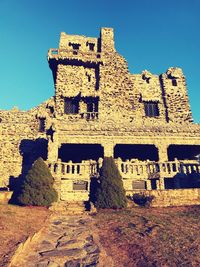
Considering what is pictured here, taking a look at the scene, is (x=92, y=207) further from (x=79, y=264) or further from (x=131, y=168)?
(x=79, y=264)

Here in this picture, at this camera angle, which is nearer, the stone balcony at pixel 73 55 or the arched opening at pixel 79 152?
the arched opening at pixel 79 152

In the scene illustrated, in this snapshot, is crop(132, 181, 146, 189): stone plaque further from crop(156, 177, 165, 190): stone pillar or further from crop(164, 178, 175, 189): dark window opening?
crop(164, 178, 175, 189): dark window opening

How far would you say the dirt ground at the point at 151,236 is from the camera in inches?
368

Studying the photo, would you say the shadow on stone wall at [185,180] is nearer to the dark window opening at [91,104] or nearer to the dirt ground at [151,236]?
the dirt ground at [151,236]

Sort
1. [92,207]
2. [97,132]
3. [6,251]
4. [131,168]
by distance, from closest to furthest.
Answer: [6,251], [92,207], [131,168], [97,132]

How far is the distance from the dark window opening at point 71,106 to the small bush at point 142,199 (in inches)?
722

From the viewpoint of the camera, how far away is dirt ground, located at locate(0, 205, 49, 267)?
375 inches

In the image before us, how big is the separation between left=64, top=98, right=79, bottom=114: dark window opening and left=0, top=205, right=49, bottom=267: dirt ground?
1927cm

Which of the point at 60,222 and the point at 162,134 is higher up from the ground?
the point at 162,134

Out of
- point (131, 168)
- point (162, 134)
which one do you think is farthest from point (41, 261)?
point (162, 134)

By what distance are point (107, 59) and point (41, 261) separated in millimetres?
32567

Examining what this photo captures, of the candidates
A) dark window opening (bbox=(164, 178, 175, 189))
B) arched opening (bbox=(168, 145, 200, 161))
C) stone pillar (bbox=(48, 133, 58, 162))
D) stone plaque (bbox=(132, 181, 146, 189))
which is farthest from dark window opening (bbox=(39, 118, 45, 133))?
dark window opening (bbox=(164, 178, 175, 189))

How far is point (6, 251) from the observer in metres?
9.27

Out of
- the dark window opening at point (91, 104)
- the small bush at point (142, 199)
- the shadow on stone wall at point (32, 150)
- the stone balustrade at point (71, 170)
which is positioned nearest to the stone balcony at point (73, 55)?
the dark window opening at point (91, 104)
